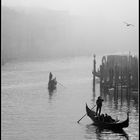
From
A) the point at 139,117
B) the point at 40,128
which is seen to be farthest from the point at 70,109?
the point at 40,128

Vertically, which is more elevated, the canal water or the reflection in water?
the canal water

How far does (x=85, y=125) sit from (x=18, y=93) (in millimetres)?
23527

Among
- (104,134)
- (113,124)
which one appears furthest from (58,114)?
(104,134)

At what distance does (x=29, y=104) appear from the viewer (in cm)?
4253

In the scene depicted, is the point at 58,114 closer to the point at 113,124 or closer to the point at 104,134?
the point at 113,124

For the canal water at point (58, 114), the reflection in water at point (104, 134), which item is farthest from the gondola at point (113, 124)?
the canal water at point (58, 114)

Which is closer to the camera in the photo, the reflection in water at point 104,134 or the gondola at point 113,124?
the reflection in water at point 104,134

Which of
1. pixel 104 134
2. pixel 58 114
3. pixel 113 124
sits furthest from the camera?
pixel 58 114

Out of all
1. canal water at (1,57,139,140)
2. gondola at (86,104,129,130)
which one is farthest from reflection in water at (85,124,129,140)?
gondola at (86,104,129,130)

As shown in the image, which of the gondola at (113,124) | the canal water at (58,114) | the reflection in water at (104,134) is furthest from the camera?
the gondola at (113,124)

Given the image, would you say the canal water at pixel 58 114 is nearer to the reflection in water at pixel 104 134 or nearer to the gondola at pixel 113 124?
the reflection in water at pixel 104 134

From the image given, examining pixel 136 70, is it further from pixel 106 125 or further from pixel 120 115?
pixel 106 125

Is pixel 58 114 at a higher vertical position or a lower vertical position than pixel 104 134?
higher

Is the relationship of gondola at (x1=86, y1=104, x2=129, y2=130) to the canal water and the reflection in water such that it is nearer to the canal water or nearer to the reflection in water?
the reflection in water
